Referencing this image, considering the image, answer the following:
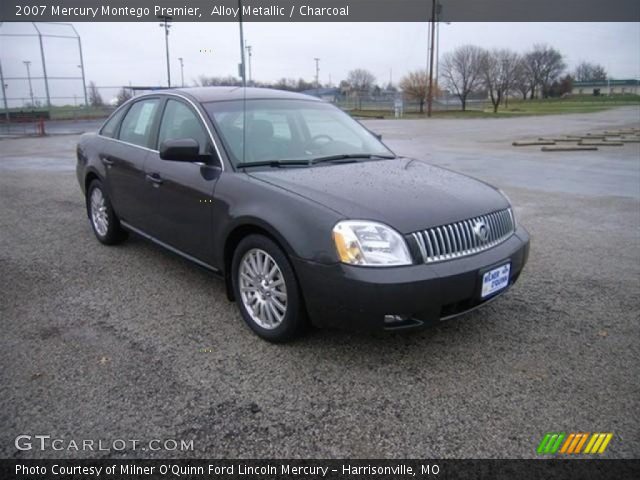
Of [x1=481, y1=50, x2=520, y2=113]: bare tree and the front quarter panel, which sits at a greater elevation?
[x1=481, y1=50, x2=520, y2=113]: bare tree

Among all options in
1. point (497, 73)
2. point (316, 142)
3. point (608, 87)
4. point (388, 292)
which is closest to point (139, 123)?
point (316, 142)

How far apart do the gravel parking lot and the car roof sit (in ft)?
A: 5.15

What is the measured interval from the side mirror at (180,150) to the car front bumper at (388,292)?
1230mm

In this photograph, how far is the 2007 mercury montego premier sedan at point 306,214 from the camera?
2875mm

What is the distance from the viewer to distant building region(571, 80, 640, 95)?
9994cm

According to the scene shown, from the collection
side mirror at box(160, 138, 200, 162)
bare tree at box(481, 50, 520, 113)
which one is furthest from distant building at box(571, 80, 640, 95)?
side mirror at box(160, 138, 200, 162)

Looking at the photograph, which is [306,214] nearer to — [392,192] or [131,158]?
[392,192]

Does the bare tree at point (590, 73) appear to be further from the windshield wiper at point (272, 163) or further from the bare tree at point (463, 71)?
the windshield wiper at point (272, 163)

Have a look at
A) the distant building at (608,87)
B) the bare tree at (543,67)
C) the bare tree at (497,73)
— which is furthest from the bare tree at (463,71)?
the distant building at (608,87)

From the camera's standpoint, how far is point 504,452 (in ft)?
7.84

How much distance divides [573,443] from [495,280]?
1.05m

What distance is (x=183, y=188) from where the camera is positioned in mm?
3947

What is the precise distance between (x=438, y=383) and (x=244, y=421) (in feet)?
3.65

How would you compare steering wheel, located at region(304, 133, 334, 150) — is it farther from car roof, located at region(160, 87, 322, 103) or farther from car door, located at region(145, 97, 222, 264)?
car door, located at region(145, 97, 222, 264)
